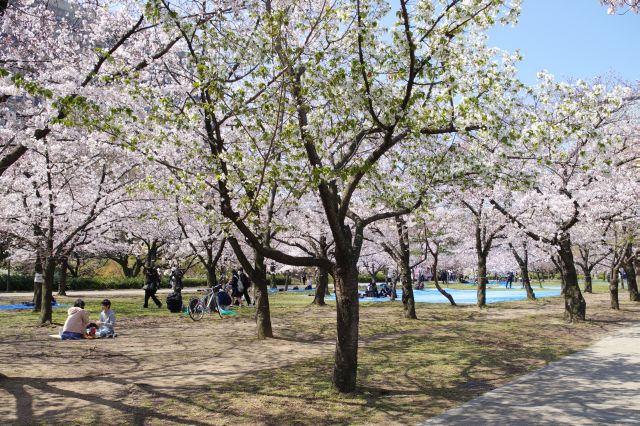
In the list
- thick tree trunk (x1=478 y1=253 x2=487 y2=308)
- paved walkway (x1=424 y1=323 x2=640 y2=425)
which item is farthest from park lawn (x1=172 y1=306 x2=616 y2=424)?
thick tree trunk (x1=478 y1=253 x2=487 y2=308)

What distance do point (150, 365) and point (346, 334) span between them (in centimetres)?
443

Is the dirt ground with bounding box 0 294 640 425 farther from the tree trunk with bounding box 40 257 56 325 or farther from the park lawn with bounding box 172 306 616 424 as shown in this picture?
the tree trunk with bounding box 40 257 56 325

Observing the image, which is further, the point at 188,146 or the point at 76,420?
the point at 188,146

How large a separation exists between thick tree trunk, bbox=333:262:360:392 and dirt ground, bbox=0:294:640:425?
A: 1.25 m

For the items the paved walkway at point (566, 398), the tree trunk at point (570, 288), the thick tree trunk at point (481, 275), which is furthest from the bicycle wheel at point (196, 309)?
the thick tree trunk at point (481, 275)

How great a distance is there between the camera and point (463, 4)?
6.97 metres

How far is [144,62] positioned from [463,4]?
547 cm

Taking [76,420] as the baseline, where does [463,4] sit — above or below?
above

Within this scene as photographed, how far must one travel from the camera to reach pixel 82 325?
13.3m

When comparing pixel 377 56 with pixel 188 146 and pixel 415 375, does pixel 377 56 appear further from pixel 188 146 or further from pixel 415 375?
pixel 415 375

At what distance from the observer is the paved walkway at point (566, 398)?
6.47m

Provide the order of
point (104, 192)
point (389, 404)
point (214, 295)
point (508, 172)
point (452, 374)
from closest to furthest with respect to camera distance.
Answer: point (389, 404), point (508, 172), point (452, 374), point (104, 192), point (214, 295)

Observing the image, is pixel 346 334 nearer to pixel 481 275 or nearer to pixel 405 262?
pixel 405 262

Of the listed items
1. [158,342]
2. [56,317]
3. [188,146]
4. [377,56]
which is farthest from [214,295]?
[377,56]
